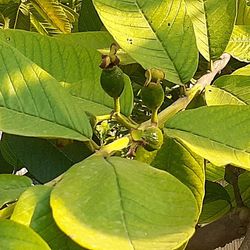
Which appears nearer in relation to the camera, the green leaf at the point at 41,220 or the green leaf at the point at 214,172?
the green leaf at the point at 41,220

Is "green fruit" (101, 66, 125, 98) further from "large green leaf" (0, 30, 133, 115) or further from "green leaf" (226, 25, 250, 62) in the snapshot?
"green leaf" (226, 25, 250, 62)

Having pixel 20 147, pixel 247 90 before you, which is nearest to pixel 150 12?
pixel 247 90

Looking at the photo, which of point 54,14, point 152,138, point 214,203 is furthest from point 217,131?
point 54,14

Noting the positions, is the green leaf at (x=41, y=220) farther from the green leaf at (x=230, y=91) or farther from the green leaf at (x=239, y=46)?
the green leaf at (x=239, y=46)

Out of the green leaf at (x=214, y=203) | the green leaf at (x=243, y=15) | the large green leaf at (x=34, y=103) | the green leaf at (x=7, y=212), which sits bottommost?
the green leaf at (x=214, y=203)

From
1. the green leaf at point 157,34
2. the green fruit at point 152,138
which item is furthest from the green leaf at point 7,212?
the green leaf at point 157,34

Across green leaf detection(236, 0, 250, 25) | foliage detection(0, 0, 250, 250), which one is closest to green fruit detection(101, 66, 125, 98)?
foliage detection(0, 0, 250, 250)
